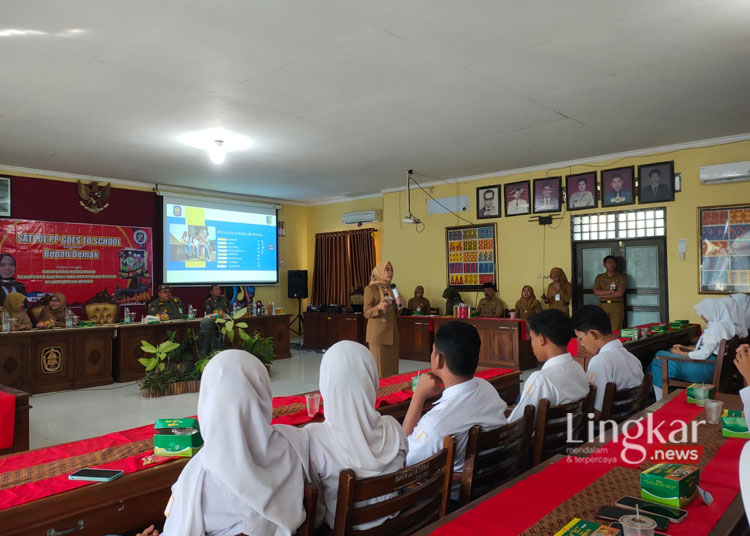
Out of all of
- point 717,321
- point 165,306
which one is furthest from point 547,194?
point 165,306

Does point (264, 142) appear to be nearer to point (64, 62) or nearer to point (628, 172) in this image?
point (64, 62)

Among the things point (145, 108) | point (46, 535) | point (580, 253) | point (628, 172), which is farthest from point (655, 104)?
point (46, 535)

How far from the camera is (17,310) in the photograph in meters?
6.96

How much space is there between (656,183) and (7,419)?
7.45 metres

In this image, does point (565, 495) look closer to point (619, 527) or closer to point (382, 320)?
point (619, 527)

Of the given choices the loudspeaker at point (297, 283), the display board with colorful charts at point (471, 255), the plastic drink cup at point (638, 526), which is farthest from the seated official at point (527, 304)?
the plastic drink cup at point (638, 526)

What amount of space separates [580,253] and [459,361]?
637 cm

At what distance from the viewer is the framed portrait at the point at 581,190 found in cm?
773

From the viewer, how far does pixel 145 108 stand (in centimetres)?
520

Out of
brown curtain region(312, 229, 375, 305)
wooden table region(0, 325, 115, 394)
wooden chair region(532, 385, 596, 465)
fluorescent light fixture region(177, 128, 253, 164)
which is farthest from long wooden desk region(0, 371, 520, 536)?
brown curtain region(312, 229, 375, 305)

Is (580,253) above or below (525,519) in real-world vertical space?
above

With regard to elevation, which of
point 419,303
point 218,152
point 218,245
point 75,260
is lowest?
point 419,303

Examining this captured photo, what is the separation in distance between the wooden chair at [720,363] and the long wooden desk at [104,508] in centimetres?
437

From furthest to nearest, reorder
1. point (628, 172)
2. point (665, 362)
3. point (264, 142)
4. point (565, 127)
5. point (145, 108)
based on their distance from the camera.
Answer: point (628, 172)
point (264, 142)
point (565, 127)
point (145, 108)
point (665, 362)
